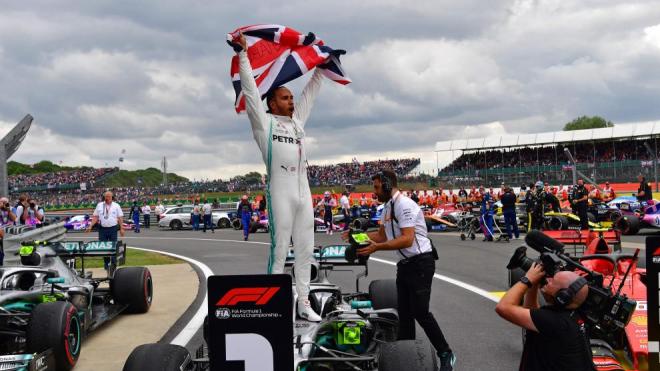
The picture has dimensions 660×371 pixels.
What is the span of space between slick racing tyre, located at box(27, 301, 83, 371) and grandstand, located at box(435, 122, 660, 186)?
119ft

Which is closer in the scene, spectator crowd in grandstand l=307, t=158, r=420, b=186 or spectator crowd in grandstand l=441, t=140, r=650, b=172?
spectator crowd in grandstand l=441, t=140, r=650, b=172

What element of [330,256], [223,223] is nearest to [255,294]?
[330,256]

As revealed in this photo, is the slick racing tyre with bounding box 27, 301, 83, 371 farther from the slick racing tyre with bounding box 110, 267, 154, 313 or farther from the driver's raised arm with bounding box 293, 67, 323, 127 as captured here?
the driver's raised arm with bounding box 293, 67, 323, 127

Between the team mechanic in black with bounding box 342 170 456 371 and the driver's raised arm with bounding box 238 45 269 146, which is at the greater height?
the driver's raised arm with bounding box 238 45 269 146

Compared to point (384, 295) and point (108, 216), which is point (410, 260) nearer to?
point (384, 295)

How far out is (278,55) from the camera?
5355 millimetres

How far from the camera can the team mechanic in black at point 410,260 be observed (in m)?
5.15

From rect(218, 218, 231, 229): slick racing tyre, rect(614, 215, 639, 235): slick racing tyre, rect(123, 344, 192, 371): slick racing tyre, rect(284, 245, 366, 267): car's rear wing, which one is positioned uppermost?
rect(284, 245, 366, 267): car's rear wing

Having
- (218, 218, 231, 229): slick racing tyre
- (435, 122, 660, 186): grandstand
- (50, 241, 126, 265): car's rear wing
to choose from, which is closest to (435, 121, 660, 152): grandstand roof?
(435, 122, 660, 186): grandstand

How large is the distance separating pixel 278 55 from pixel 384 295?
2734mm

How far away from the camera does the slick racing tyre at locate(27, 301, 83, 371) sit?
563 cm

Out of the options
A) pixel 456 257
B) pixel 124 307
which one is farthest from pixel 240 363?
pixel 456 257

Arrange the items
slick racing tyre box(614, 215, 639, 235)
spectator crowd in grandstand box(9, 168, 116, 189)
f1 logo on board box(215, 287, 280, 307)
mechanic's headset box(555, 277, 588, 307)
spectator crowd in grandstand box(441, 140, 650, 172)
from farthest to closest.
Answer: spectator crowd in grandstand box(9, 168, 116, 189), spectator crowd in grandstand box(441, 140, 650, 172), slick racing tyre box(614, 215, 639, 235), f1 logo on board box(215, 287, 280, 307), mechanic's headset box(555, 277, 588, 307)

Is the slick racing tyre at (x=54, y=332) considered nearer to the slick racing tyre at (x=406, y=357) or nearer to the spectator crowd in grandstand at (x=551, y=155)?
the slick racing tyre at (x=406, y=357)
